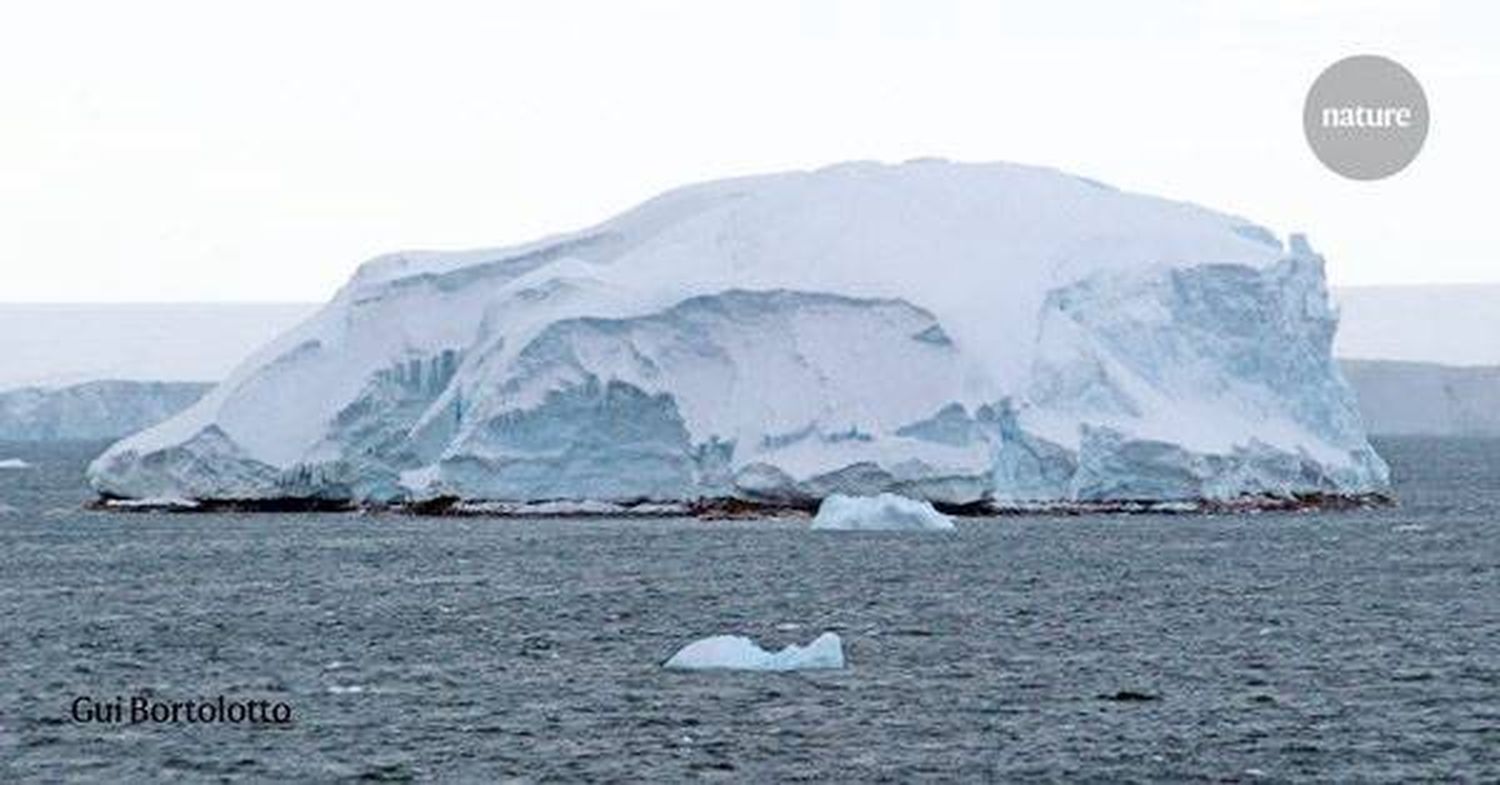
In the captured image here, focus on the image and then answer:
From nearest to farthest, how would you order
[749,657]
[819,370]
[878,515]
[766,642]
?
[749,657], [766,642], [878,515], [819,370]

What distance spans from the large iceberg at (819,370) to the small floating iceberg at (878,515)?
703 mm

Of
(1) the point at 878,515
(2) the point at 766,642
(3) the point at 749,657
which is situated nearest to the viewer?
(3) the point at 749,657

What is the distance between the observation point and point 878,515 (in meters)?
58.3

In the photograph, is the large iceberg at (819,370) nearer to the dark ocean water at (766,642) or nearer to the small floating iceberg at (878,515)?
the small floating iceberg at (878,515)

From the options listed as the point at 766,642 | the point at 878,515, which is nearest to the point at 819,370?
the point at 878,515

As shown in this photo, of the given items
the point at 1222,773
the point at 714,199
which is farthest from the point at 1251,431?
the point at 1222,773

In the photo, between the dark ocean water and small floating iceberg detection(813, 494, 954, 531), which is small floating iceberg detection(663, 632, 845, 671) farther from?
small floating iceberg detection(813, 494, 954, 531)

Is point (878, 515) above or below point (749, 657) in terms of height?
above

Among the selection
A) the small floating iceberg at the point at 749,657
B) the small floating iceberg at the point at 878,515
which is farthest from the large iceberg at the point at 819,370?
the small floating iceberg at the point at 749,657

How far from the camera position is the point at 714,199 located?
69.2 metres

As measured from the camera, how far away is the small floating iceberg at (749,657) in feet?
95.7

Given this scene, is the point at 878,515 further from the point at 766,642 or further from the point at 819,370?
the point at 766,642

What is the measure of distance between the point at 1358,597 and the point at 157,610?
60.9 feet

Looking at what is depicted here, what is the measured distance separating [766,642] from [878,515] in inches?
963
